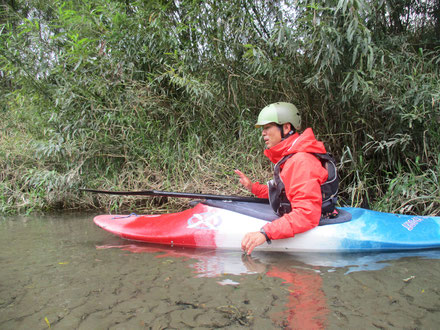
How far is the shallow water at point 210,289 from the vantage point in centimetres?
142

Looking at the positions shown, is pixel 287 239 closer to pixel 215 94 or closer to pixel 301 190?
pixel 301 190

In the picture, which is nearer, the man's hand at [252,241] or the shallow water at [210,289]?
the shallow water at [210,289]

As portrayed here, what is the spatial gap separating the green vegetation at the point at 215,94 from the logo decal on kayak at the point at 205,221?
1174 mm

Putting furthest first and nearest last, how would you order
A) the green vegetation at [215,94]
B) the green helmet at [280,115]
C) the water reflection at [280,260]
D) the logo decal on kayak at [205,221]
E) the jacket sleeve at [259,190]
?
the jacket sleeve at [259,190] → the green vegetation at [215,94] → the logo decal on kayak at [205,221] → the green helmet at [280,115] → the water reflection at [280,260]

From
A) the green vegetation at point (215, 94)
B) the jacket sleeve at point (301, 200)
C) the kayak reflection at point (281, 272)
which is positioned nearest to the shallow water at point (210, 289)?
the kayak reflection at point (281, 272)

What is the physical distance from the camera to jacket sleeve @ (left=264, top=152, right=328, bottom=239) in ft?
7.02

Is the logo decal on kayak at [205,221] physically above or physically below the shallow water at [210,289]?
above

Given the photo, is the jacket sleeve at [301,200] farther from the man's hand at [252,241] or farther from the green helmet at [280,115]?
the green helmet at [280,115]

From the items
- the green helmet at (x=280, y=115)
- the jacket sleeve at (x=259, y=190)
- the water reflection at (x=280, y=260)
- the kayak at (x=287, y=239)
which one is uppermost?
the green helmet at (x=280, y=115)

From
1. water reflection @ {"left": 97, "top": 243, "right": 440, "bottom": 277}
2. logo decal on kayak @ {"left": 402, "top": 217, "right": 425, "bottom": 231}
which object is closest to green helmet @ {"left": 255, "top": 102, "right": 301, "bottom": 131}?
water reflection @ {"left": 97, "top": 243, "right": 440, "bottom": 277}

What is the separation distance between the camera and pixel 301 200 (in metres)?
2.14

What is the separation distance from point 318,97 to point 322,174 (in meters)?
1.59

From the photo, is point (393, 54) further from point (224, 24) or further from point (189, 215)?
point (189, 215)

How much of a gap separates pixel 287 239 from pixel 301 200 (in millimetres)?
413
